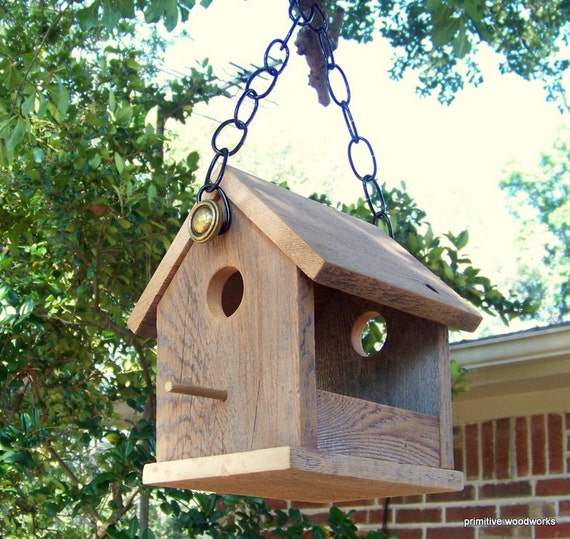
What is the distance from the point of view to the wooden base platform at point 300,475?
161cm

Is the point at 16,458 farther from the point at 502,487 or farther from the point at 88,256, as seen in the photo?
the point at 502,487

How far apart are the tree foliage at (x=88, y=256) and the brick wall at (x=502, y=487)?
468 mm

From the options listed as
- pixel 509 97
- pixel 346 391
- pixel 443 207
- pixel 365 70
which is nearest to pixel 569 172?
pixel 509 97

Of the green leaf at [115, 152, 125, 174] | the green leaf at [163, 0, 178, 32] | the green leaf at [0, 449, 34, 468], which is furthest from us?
the green leaf at [115, 152, 125, 174]

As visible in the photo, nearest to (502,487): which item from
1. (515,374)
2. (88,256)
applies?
(515,374)

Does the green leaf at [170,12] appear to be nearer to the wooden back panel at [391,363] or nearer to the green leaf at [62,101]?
the green leaf at [62,101]

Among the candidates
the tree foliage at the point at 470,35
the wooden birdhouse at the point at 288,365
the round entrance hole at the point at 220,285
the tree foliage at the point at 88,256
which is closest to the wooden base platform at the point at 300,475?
the wooden birdhouse at the point at 288,365

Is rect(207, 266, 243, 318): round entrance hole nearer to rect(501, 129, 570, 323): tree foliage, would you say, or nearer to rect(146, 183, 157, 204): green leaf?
rect(146, 183, 157, 204): green leaf

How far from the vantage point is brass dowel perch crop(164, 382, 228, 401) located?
1.68 meters

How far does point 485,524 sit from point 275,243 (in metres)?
2.09

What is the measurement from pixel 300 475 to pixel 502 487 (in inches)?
79.3

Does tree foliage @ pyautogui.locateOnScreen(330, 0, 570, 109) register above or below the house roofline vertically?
above

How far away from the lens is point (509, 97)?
1969 cm

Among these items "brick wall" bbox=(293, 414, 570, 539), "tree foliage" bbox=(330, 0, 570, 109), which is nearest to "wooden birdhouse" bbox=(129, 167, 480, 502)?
"brick wall" bbox=(293, 414, 570, 539)
